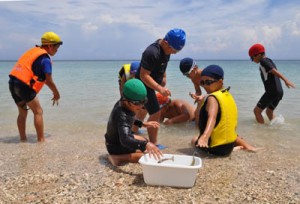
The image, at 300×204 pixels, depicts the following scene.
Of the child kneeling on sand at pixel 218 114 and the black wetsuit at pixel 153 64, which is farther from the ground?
the black wetsuit at pixel 153 64

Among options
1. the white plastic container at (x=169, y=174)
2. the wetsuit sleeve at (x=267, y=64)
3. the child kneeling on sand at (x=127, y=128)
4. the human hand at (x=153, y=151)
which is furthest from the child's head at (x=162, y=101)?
the white plastic container at (x=169, y=174)

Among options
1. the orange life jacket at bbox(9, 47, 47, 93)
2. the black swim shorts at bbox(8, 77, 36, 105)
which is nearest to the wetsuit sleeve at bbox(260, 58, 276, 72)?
the orange life jacket at bbox(9, 47, 47, 93)

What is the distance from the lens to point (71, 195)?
2934 mm

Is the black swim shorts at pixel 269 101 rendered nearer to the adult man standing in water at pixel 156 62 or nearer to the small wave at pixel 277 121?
the small wave at pixel 277 121

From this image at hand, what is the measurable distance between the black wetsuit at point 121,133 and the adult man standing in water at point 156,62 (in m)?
0.76

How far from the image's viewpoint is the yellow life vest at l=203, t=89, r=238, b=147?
395 centimetres

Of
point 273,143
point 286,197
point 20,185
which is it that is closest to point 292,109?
point 273,143

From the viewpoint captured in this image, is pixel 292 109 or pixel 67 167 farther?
pixel 292 109

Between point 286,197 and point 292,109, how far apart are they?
609cm

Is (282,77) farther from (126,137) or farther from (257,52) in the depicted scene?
(126,137)

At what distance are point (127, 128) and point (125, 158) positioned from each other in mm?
536

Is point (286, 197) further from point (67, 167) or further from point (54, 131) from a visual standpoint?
point (54, 131)

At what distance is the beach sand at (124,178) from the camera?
9.50ft

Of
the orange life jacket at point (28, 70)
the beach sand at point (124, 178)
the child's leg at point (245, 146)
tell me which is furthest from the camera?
the orange life jacket at point (28, 70)
